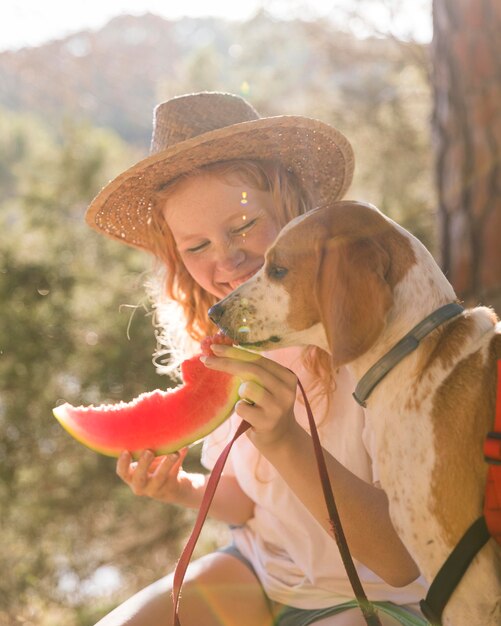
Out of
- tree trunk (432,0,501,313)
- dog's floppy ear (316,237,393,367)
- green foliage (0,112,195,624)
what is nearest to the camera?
dog's floppy ear (316,237,393,367)

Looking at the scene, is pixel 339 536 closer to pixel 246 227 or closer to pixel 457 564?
pixel 457 564

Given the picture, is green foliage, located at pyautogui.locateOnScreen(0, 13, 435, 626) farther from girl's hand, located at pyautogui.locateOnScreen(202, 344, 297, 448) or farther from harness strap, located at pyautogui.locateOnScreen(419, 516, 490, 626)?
harness strap, located at pyautogui.locateOnScreen(419, 516, 490, 626)

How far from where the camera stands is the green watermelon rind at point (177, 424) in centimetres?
218

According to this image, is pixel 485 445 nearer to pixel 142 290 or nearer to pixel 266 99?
pixel 142 290

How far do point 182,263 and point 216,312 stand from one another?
0.92 metres

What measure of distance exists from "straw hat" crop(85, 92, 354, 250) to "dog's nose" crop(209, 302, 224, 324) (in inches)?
25.2

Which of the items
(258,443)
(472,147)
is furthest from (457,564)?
(472,147)

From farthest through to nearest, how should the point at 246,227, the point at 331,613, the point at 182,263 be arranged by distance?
the point at 182,263
the point at 246,227
the point at 331,613

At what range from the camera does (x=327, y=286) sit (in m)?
1.83

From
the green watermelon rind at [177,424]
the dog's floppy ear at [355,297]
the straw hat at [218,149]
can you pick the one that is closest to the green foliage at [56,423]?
the straw hat at [218,149]

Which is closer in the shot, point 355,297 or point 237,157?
point 355,297

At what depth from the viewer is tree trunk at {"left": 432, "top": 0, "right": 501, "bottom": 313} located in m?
3.83

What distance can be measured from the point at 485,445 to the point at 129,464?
46.7 inches

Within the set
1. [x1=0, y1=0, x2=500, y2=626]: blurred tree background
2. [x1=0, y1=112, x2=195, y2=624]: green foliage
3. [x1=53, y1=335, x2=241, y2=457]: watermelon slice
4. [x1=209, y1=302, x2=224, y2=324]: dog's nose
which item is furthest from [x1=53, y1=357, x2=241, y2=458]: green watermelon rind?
[x1=0, y1=112, x2=195, y2=624]: green foliage
